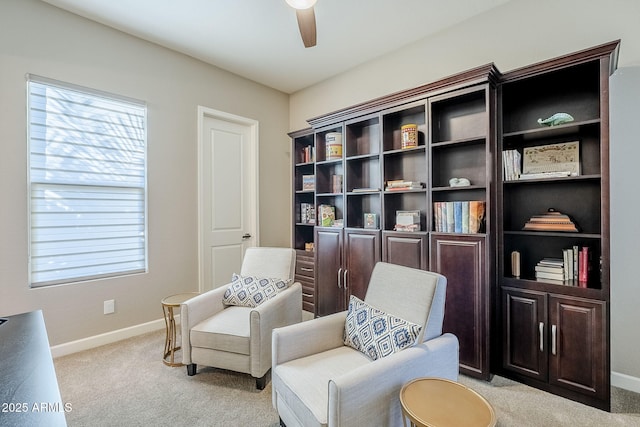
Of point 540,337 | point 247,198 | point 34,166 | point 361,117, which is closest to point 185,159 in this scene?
point 247,198

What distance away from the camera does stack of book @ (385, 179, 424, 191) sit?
2.79m

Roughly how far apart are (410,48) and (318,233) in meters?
2.19

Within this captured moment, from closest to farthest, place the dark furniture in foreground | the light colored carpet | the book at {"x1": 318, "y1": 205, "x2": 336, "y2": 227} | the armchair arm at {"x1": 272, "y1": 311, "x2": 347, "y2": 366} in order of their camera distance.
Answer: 1. the dark furniture in foreground
2. the armchair arm at {"x1": 272, "y1": 311, "x2": 347, "y2": 366}
3. the light colored carpet
4. the book at {"x1": 318, "y1": 205, "x2": 336, "y2": 227}

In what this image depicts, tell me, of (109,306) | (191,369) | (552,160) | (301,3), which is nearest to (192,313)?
(191,369)

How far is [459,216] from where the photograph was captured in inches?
97.2

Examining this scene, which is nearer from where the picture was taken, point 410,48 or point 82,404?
point 82,404

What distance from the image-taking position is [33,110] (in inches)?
101

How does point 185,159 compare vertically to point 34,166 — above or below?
above

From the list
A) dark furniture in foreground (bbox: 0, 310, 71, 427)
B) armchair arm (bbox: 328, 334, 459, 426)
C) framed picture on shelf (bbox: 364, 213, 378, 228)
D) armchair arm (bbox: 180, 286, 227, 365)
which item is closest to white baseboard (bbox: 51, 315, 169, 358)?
armchair arm (bbox: 180, 286, 227, 365)

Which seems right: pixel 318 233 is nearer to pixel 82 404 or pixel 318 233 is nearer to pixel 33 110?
pixel 82 404

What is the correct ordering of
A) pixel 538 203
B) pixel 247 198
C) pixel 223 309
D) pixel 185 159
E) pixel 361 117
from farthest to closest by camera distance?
1. pixel 247 198
2. pixel 185 159
3. pixel 361 117
4. pixel 223 309
5. pixel 538 203

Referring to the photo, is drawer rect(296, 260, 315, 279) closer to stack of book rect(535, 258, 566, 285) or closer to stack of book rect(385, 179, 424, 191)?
stack of book rect(385, 179, 424, 191)

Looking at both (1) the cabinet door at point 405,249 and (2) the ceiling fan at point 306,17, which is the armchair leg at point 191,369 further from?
(2) the ceiling fan at point 306,17

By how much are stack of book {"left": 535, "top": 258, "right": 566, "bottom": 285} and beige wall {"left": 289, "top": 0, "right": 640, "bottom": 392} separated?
362 millimetres
